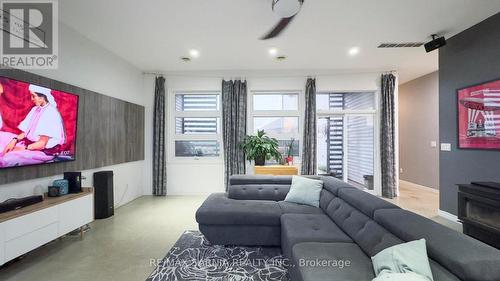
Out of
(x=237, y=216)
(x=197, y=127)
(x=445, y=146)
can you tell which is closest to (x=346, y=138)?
(x=445, y=146)

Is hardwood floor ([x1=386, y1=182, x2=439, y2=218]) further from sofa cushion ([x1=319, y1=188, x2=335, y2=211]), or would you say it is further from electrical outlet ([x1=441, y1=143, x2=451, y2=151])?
sofa cushion ([x1=319, y1=188, x2=335, y2=211])

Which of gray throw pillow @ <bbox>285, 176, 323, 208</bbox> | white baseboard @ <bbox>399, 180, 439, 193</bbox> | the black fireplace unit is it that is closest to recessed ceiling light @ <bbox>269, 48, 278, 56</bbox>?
gray throw pillow @ <bbox>285, 176, 323, 208</bbox>

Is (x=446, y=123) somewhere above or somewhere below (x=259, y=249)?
above

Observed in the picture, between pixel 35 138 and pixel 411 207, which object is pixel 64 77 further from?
pixel 411 207

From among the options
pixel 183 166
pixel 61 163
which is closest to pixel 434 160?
pixel 183 166

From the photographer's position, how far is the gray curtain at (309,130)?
5.40 metres

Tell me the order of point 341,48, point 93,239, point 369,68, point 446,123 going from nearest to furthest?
point 93,239
point 446,123
point 341,48
point 369,68

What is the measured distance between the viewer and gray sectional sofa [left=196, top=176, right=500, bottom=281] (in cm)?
124

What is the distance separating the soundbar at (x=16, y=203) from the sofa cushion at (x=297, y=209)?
2787 millimetres

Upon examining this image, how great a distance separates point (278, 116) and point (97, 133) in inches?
146

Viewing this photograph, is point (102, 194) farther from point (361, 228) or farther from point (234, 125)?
point (361, 228)

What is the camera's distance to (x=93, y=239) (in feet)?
10.2

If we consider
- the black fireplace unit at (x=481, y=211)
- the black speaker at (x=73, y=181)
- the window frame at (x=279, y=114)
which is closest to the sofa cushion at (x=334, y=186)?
the black fireplace unit at (x=481, y=211)

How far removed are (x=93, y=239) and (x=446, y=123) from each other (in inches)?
225
